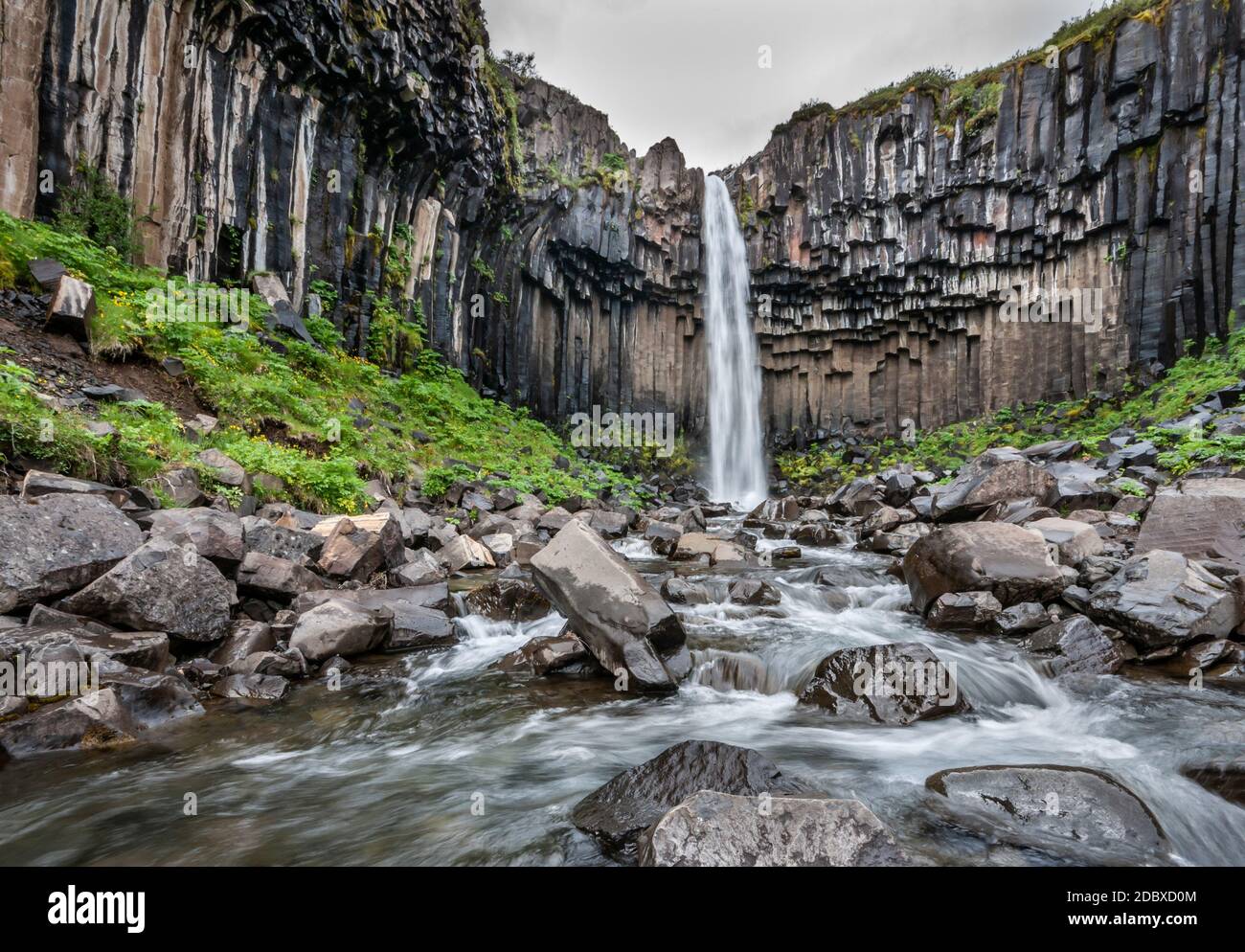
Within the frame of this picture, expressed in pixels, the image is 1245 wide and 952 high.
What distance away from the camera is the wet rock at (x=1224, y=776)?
10.3ft

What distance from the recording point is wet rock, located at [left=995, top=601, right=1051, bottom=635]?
19.5 ft

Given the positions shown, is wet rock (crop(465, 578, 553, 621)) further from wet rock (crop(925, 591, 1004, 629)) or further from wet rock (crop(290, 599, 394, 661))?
wet rock (crop(925, 591, 1004, 629))

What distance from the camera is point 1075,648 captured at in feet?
Answer: 17.3

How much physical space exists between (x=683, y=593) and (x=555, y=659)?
2811 mm

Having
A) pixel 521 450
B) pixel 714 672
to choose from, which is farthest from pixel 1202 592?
pixel 521 450

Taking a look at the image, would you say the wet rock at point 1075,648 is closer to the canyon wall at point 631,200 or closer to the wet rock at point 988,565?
the wet rock at point 988,565

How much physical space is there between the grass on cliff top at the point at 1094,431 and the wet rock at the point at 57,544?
17.0 m

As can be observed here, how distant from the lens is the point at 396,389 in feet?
53.4

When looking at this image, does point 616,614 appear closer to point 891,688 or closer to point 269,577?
point 891,688

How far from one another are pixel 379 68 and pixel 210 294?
8.28 m

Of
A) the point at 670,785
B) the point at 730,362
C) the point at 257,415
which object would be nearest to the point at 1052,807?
the point at 670,785

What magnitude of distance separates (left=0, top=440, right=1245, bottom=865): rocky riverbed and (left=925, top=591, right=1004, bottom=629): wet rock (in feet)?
0.07

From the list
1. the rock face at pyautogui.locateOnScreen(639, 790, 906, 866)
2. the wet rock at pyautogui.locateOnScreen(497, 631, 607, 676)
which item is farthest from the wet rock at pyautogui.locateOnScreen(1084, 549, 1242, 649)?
the wet rock at pyautogui.locateOnScreen(497, 631, 607, 676)

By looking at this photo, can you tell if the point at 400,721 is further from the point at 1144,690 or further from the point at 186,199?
the point at 186,199
